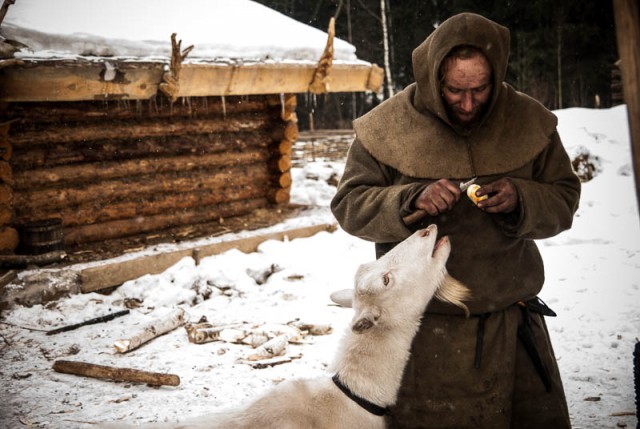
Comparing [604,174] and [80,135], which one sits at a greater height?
[80,135]

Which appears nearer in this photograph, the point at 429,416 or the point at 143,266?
the point at 429,416

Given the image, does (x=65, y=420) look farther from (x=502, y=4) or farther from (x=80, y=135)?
(x=502, y=4)

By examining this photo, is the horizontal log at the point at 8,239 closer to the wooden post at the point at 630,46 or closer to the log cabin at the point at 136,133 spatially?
the log cabin at the point at 136,133

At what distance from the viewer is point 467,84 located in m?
2.63

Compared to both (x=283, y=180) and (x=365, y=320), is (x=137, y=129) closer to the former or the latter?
(x=283, y=180)

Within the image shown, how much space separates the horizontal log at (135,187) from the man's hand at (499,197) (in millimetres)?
7068

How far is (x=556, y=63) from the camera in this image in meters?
26.5

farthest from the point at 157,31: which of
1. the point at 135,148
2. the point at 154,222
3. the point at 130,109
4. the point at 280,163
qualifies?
the point at 280,163

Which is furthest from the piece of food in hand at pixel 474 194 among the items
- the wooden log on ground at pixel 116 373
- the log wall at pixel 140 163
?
the log wall at pixel 140 163

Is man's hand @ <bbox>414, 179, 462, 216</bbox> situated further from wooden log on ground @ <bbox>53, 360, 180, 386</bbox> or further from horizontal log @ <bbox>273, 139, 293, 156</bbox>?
horizontal log @ <bbox>273, 139, 293, 156</bbox>

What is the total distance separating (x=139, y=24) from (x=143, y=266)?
3878mm

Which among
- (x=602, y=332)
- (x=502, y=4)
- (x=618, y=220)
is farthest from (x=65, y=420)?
(x=502, y=4)

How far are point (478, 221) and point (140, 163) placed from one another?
7.13 m

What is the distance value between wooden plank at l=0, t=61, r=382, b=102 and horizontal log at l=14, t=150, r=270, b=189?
133 centimetres
